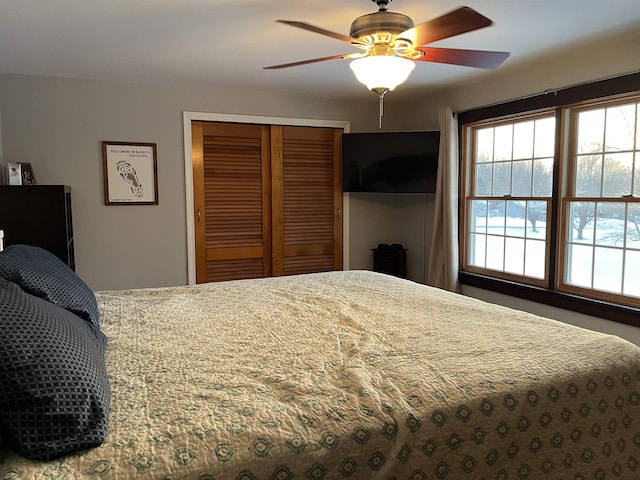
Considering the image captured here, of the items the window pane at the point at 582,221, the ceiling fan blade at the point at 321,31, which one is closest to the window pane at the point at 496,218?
the window pane at the point at 582,221

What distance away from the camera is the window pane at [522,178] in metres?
3.76

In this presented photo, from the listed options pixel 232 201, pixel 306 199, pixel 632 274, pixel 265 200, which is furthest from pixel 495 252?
pixel 232 201

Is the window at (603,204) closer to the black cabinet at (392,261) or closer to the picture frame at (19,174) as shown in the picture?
the black cabinet at (392,261)

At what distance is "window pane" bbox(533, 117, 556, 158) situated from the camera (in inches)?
139

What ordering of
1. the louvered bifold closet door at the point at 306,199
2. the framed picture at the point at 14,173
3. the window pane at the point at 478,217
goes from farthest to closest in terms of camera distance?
the louvered bifold closet door at the point at 306,199 < the window pane at the point at 478,217 < the framed picture at the point at 14,173

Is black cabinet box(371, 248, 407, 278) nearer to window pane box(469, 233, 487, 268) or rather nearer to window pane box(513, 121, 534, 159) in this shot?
window pane box(469, 233, 487, 268)

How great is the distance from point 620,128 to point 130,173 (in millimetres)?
3764

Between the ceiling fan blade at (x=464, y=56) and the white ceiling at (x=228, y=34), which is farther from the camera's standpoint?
the white ceiling at (x=228, y=34)


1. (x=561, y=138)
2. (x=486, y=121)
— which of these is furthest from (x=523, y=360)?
(x=486, y=121)

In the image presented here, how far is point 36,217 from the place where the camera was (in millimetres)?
3184

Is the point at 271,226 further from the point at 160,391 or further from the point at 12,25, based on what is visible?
the point at 160,391

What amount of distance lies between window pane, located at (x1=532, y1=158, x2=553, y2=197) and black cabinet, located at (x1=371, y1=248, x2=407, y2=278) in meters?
1.48

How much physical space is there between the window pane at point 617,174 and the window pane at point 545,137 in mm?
437

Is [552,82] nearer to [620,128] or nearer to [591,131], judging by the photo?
[591,131]
